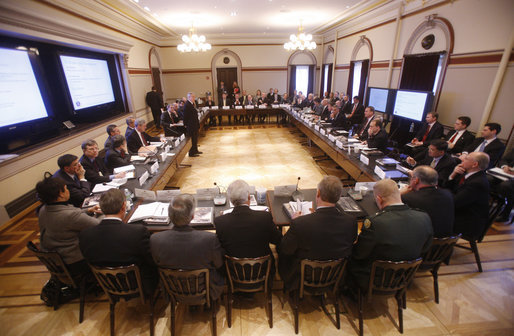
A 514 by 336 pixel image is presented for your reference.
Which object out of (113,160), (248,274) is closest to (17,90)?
(113,160)

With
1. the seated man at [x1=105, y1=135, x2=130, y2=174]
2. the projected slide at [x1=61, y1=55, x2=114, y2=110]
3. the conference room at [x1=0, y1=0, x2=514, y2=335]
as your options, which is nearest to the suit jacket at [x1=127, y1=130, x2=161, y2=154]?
the conference room at [x1=0, y1=0, x2=514, y2=335]

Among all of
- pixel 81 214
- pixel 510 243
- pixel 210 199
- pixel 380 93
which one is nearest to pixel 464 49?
pixel 380 93

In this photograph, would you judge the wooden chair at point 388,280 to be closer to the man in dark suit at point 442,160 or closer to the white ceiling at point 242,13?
the man in dark suit at point 442,160

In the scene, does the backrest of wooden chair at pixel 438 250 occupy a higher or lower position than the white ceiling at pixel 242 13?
lower

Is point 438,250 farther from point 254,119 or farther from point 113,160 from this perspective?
point 254,119

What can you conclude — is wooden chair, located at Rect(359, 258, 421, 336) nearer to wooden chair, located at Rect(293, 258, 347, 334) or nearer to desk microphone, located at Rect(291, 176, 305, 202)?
wooden chair, located at Rect(293, 258, 347, 334)

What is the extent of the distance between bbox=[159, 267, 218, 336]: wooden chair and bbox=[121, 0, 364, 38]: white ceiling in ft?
20.4

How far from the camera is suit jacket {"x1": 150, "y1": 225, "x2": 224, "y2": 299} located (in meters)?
1.62

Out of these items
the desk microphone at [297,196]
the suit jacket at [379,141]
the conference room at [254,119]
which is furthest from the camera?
the suit jacket at [379,141]

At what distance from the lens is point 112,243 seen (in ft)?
5.39

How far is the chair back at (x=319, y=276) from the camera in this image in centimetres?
176

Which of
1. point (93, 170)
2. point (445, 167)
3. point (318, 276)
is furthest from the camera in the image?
point (93, 170)

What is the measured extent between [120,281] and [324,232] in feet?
4.91

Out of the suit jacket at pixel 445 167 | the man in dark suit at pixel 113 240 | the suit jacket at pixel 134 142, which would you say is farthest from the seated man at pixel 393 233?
the suit jacket at pixel 134 142
